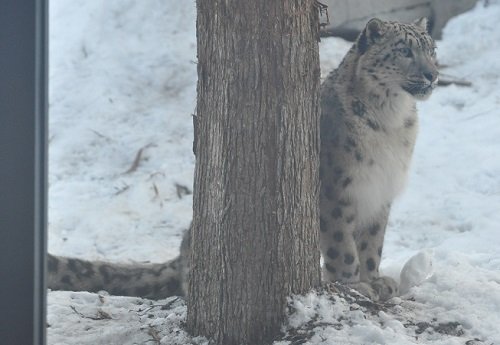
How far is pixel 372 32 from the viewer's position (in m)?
4.20

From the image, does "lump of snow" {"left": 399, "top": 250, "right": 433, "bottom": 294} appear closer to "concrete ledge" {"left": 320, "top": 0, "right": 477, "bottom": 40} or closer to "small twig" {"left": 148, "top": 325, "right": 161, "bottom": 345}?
"small twig" {"left": 148, "top": 325, "right": 161, "bottom": 345}

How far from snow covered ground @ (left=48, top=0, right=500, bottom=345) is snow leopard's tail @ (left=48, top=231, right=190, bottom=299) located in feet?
0.67

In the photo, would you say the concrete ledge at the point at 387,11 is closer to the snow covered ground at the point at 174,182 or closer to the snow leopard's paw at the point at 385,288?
the snow covered ground at the point at 174,182

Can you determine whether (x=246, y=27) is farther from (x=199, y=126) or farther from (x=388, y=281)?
(x=388, y=281)

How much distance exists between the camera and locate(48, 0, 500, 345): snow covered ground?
335 cm

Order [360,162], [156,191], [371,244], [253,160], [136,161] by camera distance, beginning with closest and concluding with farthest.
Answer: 1. [253,160]
2. [360,162]
3. [371,244]
4. [156,191]
5. [136,161]

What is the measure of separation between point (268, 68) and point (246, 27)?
0.56ft

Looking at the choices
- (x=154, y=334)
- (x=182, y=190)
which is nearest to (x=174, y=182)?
(x=182, y=190)

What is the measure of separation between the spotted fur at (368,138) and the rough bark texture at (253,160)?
2.86ft
